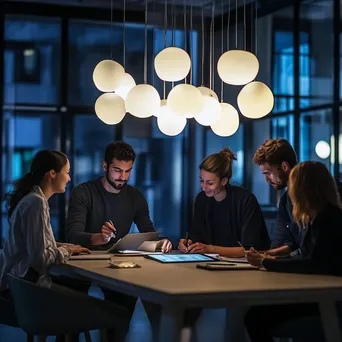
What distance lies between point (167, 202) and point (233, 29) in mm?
2648

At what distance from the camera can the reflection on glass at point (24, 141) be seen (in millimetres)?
10289

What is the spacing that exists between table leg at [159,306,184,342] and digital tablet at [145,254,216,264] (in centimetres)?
125

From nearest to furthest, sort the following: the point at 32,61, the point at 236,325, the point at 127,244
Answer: the point at 236,325, the point at 127,244, the point at 32,61

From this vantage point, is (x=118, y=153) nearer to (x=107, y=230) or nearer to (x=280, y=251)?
(x=107, y=230)

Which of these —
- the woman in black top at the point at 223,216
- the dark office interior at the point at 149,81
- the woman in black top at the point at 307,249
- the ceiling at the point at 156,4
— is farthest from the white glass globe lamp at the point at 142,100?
the ceiling at the point at 156,4

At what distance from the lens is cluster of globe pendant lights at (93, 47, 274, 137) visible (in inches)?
182

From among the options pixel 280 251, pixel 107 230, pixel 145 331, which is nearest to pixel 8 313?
pixel 107 230

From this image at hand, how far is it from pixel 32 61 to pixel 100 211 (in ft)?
18.6

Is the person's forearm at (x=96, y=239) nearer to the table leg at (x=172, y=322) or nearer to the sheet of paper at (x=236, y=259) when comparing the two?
the sheet of paper at (x=236, y=259)

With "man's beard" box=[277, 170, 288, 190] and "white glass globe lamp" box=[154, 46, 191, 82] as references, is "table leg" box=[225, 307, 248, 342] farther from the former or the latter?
"white glass globe lamp" box=[154, 46, 191, 82]

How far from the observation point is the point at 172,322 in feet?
10.5

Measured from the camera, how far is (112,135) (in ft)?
35.3

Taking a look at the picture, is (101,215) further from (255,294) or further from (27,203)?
(255,294)

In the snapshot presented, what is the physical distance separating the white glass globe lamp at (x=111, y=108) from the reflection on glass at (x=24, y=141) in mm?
5329
